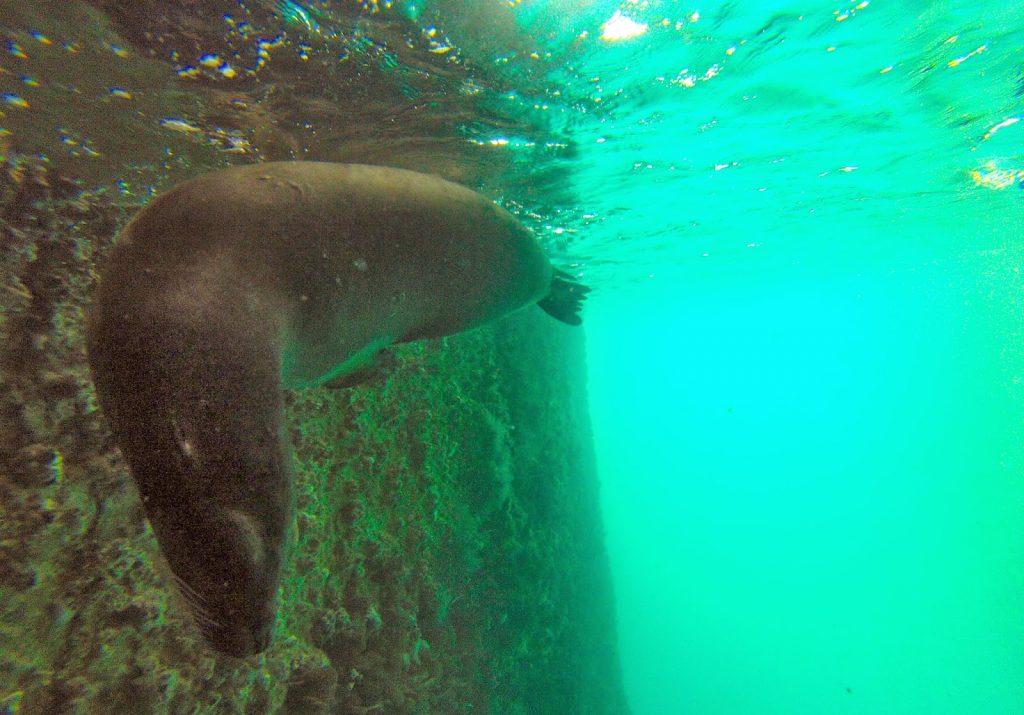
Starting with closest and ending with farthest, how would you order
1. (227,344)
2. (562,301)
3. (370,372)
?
(227,344) → (370,372) → (562,301)

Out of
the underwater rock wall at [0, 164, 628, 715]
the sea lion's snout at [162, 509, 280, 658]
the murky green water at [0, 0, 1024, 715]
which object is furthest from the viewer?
the murky green water at [0, 0, 1024, 715]

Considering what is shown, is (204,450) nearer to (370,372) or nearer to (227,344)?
(227,344)

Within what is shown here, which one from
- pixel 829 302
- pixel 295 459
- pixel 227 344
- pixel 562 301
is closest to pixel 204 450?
pixel 227 344

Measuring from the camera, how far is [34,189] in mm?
3592

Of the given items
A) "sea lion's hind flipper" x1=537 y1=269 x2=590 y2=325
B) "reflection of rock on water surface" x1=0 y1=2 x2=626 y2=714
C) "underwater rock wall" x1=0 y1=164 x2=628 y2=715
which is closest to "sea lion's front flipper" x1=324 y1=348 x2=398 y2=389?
"underwater rock wall" x1=0 y1=164 x2=628 y2=715

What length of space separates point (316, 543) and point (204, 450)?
3.37m

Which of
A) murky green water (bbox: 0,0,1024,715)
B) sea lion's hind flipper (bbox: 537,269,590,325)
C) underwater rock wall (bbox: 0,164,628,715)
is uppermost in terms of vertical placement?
murky green water (bbox: 0,0,1024,715)

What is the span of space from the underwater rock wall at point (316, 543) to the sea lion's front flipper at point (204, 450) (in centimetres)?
175

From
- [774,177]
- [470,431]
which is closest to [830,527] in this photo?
[774,177]

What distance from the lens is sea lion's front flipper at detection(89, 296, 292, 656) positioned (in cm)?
124

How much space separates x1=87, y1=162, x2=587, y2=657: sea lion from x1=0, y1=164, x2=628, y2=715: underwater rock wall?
4.32 feet

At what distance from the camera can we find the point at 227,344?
1.37m

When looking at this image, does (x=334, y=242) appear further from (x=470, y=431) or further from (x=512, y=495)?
(x=512, y=495)

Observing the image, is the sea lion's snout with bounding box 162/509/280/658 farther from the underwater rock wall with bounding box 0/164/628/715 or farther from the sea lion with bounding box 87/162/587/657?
the underwater rock wall with bounding box 0/164/628/715
